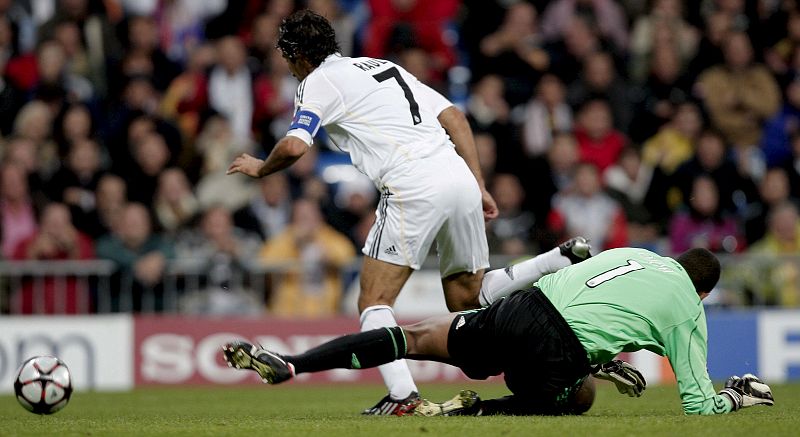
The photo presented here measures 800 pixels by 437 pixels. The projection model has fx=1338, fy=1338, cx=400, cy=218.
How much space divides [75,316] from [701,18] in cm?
923

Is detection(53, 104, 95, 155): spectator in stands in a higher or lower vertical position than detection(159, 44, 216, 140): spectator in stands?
lower

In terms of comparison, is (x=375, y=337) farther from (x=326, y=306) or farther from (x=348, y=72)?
(x=326, y=306)

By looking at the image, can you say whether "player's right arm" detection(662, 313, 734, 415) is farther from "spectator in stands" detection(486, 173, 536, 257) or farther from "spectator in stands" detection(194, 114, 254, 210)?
"spectator in stands" detection(194, 114, 254, 210)

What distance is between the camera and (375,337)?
768 centimetres

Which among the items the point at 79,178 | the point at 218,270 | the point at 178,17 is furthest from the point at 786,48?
the point at 79,178

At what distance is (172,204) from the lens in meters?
14.5

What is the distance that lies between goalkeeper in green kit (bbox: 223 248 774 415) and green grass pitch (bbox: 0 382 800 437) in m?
0.24

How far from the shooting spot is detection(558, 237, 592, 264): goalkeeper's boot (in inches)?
344

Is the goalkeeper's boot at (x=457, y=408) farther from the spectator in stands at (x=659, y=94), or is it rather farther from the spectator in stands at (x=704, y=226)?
the spectator in stands at (x=659, y=94)

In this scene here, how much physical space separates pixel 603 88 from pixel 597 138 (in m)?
0.86

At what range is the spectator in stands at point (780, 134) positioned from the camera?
1628 cm

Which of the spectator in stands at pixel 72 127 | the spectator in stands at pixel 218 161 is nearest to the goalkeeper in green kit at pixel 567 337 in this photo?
the spectator in stands at pixel 218 161

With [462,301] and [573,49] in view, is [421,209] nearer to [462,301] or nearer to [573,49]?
[462,301]

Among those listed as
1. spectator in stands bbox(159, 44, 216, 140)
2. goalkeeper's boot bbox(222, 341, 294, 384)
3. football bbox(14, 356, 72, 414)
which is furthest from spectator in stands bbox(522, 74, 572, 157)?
goalkeeper's boot bbox(222, 341, 294, 384)
